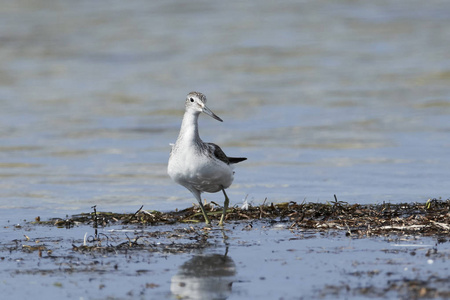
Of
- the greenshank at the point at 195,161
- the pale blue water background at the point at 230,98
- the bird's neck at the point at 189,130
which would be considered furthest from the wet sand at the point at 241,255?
the pale blue water background at the point at 230,98

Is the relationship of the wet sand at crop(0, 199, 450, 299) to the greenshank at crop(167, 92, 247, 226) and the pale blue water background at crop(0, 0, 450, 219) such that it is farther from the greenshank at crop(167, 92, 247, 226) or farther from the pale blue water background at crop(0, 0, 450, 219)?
the pale blue water background at crop(0, 0, 450, 219)

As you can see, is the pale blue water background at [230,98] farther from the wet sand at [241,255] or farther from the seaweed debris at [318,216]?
the wet sand at [241,255]

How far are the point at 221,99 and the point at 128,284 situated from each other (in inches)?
616

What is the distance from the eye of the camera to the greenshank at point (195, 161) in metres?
8.91

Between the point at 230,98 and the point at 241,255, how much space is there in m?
14.8

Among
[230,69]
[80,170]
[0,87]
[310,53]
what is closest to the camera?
[80,170]

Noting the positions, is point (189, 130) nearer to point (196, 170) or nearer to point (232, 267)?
point (196, 170)

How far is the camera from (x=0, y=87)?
25.2 meters

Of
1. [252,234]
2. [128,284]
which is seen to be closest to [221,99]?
[252,234]

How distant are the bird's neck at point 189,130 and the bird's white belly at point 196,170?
188 mm

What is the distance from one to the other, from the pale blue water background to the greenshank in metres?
2.05

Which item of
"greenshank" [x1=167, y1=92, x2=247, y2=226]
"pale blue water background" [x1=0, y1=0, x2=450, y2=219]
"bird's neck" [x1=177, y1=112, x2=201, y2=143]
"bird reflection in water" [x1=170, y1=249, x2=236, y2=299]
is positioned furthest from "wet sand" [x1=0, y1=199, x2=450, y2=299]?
"pale blue water background" [x1=0, y1=0, x2=450, y2=219]

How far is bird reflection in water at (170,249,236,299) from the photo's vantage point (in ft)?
20.5

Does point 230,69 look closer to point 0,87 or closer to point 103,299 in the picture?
point 0,87
